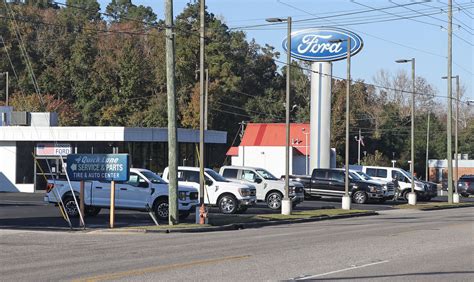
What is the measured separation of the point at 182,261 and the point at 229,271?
1.92 meters

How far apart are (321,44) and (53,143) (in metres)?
21.8

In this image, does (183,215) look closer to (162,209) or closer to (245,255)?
(162,209)

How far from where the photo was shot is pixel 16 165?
4922 centimetres

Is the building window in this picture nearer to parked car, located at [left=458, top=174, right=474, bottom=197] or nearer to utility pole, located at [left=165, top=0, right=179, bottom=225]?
utility pole, located at [left=165, top=0, right=179, bottom=225]

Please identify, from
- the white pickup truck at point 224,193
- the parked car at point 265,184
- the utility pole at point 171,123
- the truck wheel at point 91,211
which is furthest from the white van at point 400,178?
the utility pole at point 171,123

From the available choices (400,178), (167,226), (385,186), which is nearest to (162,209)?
(167,226)

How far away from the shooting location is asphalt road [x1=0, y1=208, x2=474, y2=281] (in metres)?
13.3

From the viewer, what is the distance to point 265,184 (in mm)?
35344

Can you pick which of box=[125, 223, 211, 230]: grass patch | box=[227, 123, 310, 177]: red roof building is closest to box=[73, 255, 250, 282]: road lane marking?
box=[125, 223, 211, 230]: grass patch

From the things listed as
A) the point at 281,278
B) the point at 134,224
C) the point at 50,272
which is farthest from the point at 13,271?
the point at 134,224

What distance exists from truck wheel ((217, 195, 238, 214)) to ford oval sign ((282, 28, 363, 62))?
26565 millimetres

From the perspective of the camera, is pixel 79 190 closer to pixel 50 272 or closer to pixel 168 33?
pixel 168 33

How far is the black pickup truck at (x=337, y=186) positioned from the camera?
43.3m

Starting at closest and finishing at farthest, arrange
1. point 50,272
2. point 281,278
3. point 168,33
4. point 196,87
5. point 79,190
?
point 281,278
point 50,272
point 168,33
point 79,190
point 196,87
